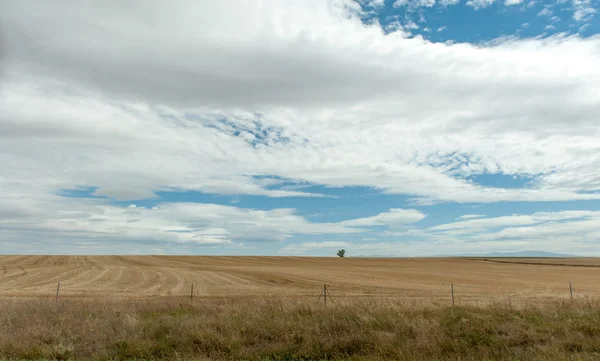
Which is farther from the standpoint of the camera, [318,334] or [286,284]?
[286,284]

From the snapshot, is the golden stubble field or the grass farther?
the golden stubble field

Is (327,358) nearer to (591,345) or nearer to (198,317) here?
(198,317)

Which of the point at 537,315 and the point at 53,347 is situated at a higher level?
the point at 537,315

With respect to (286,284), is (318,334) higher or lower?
higher

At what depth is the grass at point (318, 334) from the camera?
35.5ft

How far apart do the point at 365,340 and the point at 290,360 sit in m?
2.05

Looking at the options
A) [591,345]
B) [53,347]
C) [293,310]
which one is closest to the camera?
[591,345]

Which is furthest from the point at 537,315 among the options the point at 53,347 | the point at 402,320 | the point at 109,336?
the point at 53,347

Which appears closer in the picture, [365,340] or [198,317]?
[365,340]

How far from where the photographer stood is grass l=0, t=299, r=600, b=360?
10828mm

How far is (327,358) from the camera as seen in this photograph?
436 inches

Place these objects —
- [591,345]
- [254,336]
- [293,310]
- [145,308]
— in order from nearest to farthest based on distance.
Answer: [591,345], [254,336], [293,310], [145,308]

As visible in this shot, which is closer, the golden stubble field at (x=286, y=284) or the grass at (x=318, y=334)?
the grass at (x=318, y=334)

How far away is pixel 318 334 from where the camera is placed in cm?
1221
